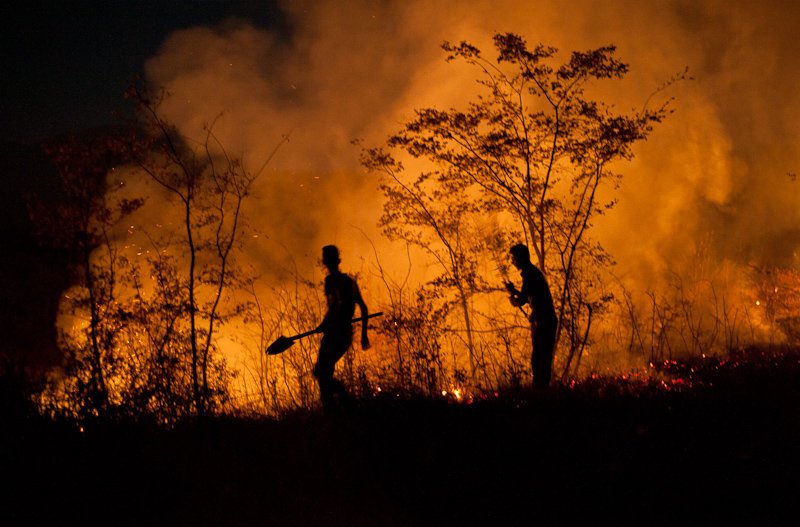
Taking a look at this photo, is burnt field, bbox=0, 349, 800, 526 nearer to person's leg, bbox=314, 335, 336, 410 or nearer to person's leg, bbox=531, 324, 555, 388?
person's leg, bbox=314, 335, 336, 410

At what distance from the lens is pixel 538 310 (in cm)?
661

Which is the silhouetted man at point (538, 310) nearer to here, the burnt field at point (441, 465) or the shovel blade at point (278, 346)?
the burnt field at point (441, 465)

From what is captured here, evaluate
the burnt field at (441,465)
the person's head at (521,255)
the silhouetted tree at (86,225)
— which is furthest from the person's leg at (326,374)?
the silhouetted tree at (86,225)

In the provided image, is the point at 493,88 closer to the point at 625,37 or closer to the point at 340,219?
the point at 625,37

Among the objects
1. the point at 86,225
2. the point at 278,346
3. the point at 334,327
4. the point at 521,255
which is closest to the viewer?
the point at 334,327

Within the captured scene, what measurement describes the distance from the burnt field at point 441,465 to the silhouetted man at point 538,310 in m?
0.67

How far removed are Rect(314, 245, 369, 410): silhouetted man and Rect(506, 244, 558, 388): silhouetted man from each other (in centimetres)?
164

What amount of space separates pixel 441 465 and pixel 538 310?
100 inches

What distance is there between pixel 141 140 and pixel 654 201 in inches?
663

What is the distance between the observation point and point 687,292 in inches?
739

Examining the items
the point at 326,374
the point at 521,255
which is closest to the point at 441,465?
the point at 326,374

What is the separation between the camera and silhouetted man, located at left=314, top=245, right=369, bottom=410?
239 inches

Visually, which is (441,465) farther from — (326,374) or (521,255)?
(521,255)

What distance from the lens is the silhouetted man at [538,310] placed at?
6.58m
